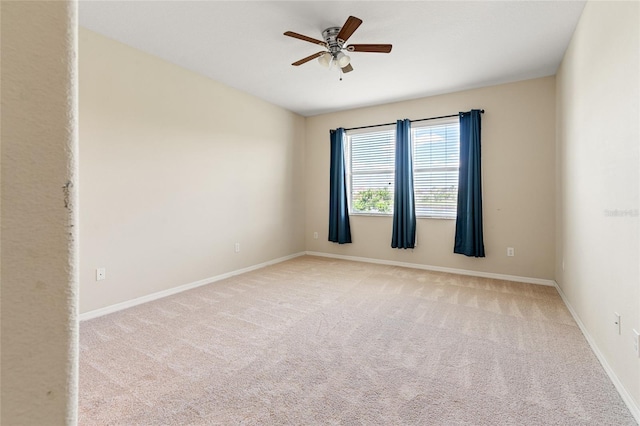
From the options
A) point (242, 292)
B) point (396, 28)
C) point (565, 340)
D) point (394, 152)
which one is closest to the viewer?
point (565, 340)

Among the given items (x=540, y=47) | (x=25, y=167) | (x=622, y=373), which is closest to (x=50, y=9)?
(x=25, y=167)

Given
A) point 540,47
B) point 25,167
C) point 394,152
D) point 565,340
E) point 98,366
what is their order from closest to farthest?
point 25,167
point 98,366
point 565,340
point 540,47
point 394,152

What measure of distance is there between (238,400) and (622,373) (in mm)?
2123

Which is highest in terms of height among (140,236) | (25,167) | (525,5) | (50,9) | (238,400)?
(525,5)

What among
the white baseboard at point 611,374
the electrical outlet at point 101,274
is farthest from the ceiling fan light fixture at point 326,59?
the white baseboard at point 611,374

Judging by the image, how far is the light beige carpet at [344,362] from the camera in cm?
154

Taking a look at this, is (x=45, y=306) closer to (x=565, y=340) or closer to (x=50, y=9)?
(x=50, y=9)

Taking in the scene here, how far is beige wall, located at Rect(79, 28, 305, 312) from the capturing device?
2.73 meters

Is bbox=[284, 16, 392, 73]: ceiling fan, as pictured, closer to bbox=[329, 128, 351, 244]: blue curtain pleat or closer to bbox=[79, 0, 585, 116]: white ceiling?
bbox=[79, 0, 585, 116]: white ceiling

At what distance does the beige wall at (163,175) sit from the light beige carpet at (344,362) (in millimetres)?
503

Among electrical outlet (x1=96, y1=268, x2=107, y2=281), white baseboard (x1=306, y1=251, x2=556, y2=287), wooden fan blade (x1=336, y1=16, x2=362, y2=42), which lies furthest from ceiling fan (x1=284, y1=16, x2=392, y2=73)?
white baseboard (x1=306, y1=251, x2=556, y2=287)

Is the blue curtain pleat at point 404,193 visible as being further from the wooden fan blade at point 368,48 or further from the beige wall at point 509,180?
the wooden fan blade at point 368,48

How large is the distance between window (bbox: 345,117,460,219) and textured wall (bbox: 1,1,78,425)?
4.47 m

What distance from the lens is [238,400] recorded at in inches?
63.9
